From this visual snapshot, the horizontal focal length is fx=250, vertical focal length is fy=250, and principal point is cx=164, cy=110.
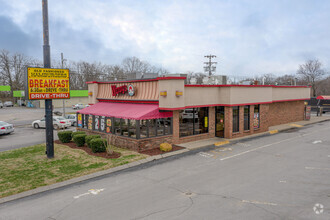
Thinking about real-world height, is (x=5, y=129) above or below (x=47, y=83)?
below

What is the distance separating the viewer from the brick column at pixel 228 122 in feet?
64.3

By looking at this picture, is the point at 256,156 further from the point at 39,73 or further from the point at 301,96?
the point at 301,96

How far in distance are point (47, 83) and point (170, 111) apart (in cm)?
774

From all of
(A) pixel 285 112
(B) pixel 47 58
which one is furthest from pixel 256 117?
(B) pixel 47 58

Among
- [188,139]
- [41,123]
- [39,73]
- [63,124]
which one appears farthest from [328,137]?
[41,123]

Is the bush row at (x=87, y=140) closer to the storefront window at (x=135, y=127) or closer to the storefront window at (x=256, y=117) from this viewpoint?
the storefront window at (x=135, y=127)

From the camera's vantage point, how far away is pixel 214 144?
17.8 m

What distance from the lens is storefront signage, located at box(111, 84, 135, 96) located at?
60.9 ft

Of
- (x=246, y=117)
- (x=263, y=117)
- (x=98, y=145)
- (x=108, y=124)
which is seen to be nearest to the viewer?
(x=98, y=145)

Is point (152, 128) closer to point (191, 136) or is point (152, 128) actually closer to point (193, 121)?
point (191, 136)

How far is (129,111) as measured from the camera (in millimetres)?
17156

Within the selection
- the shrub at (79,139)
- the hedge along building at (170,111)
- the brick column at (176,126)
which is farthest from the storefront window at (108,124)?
the brick column at (176,126)

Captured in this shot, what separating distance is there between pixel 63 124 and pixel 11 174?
16.3m

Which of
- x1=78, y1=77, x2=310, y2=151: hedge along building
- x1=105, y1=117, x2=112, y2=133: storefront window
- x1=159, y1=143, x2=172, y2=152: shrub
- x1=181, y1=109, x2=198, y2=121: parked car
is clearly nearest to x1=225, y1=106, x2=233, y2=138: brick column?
x1=78, y1=77, x2=310, y2=151: hedge along building
